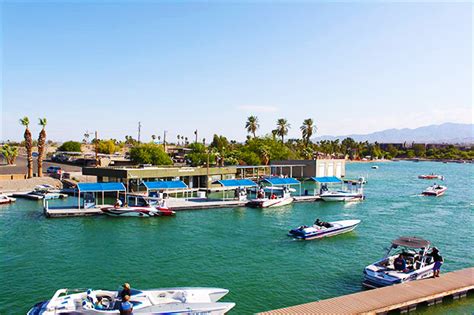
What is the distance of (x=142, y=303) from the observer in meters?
19.0

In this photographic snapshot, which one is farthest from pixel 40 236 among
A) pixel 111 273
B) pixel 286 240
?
pixel 286 240

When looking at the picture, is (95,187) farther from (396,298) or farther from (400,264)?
(396,298)

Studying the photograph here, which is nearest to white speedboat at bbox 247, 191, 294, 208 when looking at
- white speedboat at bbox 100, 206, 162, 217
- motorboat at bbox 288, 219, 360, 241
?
white speedboat at bbox 100, 206, 162, 217

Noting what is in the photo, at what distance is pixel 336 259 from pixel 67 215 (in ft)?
100

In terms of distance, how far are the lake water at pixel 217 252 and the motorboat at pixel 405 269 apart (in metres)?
1.35

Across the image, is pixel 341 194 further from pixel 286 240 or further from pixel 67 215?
pixel 67 215

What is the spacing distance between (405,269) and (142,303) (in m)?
15.9

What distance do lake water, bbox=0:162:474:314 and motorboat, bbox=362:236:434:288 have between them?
135 centimetres

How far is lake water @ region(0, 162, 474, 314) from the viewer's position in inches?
953

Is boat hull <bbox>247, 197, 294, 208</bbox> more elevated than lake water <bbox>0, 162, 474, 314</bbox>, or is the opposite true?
boat hull <bbox>247, 197, 294, 208</bbox>

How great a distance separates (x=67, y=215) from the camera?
1779 inches

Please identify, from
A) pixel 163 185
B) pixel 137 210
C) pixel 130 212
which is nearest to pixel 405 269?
pixel 137 210

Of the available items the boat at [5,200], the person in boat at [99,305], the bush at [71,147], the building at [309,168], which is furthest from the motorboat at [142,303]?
the bush at [71,147]

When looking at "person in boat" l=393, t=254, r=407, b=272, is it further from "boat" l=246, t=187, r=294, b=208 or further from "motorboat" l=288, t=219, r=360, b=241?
"boat" l=246, t=187, r=294, b=208
